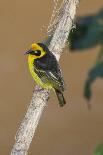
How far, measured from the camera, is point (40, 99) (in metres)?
1.76

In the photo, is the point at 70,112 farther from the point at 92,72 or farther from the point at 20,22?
the point at 92,72

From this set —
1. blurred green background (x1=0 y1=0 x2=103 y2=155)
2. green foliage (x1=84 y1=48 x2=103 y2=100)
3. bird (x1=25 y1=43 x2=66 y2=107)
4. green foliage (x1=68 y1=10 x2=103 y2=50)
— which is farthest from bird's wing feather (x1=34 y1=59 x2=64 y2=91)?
blurred green background (x1=0 y1=0 x2=103 y2=155)

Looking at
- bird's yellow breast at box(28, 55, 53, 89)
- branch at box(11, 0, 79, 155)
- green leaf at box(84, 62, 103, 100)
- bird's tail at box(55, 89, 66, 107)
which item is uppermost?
branch at box(11, 0, 79, 155)

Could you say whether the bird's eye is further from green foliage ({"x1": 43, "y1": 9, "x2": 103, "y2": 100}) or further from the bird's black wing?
green foliage ({"x1": 43, "y1": 9, "x2": 103, "y2": 100})

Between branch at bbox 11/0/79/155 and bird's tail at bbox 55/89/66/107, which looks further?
bird's tail at bbox 55/89/66/107

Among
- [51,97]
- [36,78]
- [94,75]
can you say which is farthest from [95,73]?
[51,97]

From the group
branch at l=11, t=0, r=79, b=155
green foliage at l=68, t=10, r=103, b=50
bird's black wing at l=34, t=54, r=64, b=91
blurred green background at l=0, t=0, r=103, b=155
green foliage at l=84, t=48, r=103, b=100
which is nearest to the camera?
branch at l=11, t=0, r=79, b=155

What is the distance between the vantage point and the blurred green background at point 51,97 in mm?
4648

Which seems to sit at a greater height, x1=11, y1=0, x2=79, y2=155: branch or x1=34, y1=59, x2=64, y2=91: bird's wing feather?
x1=11, y1=0, x2=79, y2=155: branch

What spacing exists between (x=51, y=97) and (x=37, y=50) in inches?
105

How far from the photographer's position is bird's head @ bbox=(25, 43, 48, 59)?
1.98m

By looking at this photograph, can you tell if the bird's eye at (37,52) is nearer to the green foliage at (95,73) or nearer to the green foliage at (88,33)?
the green foliage at (95,73)

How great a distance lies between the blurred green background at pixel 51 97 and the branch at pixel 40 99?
2691 mm

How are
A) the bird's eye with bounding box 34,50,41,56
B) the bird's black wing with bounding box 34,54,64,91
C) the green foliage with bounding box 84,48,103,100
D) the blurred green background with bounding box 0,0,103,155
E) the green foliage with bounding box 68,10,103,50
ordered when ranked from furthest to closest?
the blurred green background with bounding box 0,0,103,155, the green foliage with bounding box 68,10,103,50, the green foliage with bounding box 84,48,103,100, the bird's eye with bounding box 34,50,41,56, the bird's black wing with bounding box 34,54,64,91
